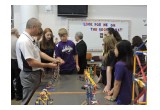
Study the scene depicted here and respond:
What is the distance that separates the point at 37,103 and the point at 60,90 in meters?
0.47

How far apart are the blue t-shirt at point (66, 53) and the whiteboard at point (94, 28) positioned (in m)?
2.43

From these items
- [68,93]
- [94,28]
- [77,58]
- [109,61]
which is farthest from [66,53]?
[94,28]

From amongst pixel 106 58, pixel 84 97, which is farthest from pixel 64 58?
pixel 84 97

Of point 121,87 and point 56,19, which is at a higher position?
point 56,19

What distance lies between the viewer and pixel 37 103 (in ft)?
5.36

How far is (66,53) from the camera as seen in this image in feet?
9.83

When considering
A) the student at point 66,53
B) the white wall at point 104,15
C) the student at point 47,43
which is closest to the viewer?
the student at point 47,43

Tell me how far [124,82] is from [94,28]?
3.81 meters

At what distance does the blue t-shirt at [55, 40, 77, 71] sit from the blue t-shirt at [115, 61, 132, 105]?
4.26 ft

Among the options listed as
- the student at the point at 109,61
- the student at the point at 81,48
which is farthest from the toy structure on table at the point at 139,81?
the student at the point at 81,48

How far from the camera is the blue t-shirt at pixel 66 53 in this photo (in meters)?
2.97

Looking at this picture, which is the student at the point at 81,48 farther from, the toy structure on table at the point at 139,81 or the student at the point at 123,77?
the toy structure on table at the point at 139,81
